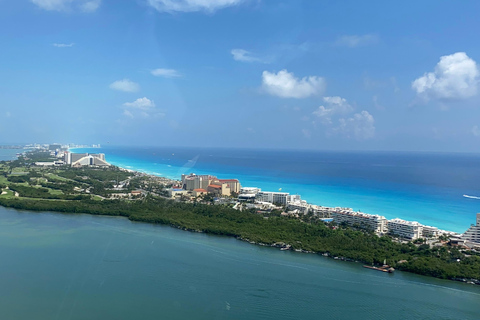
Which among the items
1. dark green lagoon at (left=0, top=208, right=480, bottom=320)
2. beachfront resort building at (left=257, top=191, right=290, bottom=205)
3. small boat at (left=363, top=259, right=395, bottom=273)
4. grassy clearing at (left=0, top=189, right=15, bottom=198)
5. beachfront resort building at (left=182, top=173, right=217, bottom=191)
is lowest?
dark green lagoon at (left=0, top=208, right=480, bottom=320)

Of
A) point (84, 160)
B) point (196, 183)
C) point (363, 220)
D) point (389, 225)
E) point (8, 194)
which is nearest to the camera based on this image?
point (389, 225)

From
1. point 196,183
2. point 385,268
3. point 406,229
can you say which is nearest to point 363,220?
point 406,229

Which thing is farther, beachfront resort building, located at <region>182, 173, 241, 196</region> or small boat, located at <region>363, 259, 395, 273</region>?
beachfront resort building, located at <region>182, 173, 241, 196</region>

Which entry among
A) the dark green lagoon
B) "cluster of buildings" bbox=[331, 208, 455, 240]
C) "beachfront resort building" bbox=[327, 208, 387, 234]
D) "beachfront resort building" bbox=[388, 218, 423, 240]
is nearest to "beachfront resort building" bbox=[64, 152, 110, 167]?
the dark green lagoon

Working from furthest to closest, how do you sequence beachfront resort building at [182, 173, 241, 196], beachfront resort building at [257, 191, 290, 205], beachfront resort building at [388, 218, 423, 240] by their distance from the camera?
beachfront resort building at [182, 173, 241, 196] < beachfront resort building at [257, 191, 290, 205] < beachfront resort building at [388, 218, 423, 240]

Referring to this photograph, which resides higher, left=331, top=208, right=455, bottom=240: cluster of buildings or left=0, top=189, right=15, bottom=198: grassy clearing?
left=331, top=208, right=455, bottom=240: cluster of buildings

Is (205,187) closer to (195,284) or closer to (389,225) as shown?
(389,225)

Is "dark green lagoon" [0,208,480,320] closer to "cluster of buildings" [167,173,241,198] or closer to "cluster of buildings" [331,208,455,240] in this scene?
"cluster of buildings" [331,208,455,240]
